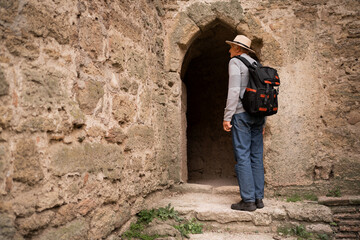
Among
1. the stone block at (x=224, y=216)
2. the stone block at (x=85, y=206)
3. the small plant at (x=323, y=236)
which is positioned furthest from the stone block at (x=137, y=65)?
the small plant at (x=323, y=236)

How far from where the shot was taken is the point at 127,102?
2807 millimetres

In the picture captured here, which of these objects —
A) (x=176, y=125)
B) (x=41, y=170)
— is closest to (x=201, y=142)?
(x=176, y=125)

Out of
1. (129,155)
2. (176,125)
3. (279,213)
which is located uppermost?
(176,125)

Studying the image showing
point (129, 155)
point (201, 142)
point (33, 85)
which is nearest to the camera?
point (33, 85)

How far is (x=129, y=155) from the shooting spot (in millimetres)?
2816

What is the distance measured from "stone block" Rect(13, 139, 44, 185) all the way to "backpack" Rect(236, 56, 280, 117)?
76.3 inches

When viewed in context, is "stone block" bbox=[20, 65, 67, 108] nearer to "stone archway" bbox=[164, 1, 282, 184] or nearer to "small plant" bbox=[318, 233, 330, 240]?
"stone archway" bbox=[164, 1, 282, 184]

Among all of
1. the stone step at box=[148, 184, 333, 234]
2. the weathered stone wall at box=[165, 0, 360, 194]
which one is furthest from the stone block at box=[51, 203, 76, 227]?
the weathered stone wall at box=[165, 0, 360, 194]

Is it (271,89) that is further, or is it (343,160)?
(343,160)

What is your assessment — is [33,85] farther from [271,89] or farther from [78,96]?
[271,89]

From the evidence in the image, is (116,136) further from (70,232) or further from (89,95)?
(70,232)

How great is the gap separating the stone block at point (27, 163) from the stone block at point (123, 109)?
945 mm

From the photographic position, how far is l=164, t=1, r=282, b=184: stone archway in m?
3.79

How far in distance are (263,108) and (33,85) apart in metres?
2.02
